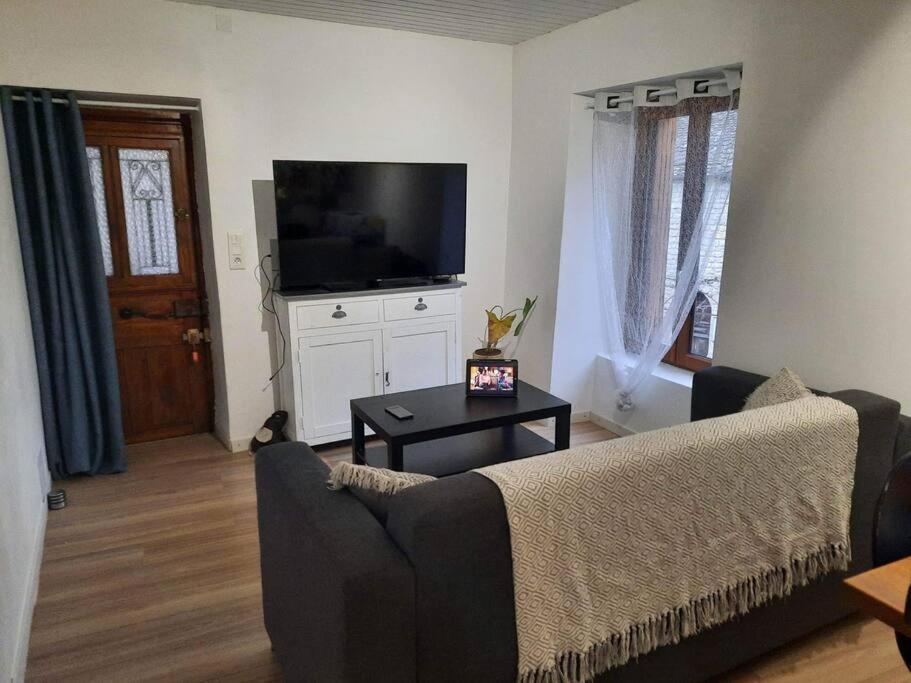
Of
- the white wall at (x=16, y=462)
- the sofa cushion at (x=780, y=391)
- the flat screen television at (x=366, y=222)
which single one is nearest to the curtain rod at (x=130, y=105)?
the white wall at (x=16, y=462)

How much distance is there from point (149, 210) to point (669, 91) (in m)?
2.82

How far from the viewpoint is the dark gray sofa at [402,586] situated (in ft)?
4.42

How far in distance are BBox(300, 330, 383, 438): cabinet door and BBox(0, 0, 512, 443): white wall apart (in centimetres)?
36

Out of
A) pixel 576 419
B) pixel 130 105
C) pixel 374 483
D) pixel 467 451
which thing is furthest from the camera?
pixel 576 419

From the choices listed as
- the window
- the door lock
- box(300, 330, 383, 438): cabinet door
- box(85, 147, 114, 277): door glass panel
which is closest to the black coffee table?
box(300, 330, 383, 438): cabinet door

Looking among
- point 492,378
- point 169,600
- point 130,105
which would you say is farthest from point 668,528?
point 130,105

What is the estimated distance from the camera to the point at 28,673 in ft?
6.74

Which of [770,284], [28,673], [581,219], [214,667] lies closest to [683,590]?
[214,667]

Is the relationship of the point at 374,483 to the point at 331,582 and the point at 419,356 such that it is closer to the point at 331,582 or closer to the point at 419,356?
the point at 331,582

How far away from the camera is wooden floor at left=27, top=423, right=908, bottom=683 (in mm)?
2076

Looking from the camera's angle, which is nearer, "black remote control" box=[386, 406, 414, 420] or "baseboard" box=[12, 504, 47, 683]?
"baseboard" box=[12, 504, 47, 683]

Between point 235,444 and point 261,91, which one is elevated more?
point 261,91

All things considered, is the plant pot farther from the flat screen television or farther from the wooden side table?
the wooden side table

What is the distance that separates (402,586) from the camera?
135 cm
